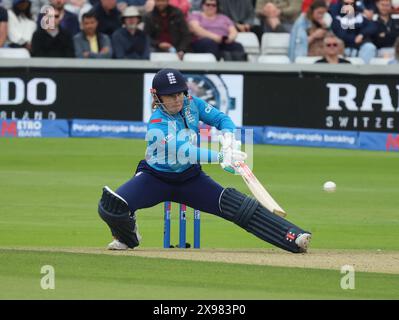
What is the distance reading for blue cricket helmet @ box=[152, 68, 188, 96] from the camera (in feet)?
33.1

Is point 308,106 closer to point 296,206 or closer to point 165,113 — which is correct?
point 296,206

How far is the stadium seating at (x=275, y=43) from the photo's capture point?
21.9 meters

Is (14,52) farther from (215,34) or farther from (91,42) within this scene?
(215,34)

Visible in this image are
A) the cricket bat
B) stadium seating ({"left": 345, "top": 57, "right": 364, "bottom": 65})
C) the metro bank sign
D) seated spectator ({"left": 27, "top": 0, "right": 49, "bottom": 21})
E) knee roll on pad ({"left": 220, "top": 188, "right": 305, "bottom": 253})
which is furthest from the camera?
seated spectator ({"left": 27, "top": 0, "right": 49, "bottom": 21})

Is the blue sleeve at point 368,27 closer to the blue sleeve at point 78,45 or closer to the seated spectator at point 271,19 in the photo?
the seated spectator at point 271,19

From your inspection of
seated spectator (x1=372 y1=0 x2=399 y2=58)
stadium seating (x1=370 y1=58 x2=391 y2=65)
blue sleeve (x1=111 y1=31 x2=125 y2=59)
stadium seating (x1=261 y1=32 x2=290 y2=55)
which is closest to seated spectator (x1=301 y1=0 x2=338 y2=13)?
stadium seating (x1=261 y1=32 x2=290 y2=55)

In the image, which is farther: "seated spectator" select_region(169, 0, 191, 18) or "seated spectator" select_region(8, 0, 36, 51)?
"seated spectator" select_region(169, 0, 191, 18)

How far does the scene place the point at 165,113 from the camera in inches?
401

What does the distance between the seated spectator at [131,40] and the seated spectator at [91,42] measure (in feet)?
0.52

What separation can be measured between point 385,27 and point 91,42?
5239mm

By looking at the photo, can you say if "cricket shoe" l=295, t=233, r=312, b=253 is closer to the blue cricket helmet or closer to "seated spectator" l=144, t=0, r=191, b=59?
the blue cricket helmet

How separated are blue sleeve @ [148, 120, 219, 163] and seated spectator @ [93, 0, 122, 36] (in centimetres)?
1217

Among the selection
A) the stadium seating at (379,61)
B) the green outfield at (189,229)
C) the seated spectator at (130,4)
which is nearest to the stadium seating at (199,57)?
the green outfield at (189,229)

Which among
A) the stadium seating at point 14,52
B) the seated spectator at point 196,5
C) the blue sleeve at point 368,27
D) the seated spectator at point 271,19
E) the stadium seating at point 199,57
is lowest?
the stadium seating at point 199,57
